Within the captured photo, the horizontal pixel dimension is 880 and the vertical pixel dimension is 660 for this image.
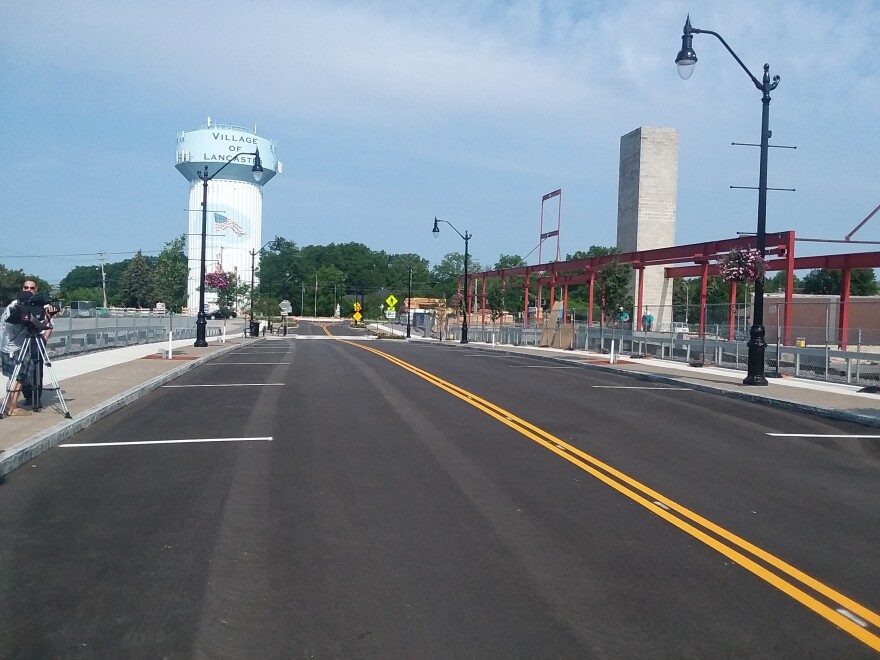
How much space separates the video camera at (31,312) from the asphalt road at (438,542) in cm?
165

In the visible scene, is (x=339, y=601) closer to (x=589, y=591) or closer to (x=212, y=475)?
(x=589, y=591)

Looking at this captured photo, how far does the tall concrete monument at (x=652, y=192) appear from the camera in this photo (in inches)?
2217

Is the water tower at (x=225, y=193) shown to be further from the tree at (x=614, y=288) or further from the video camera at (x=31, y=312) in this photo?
the video camera at (x=31, y=312)

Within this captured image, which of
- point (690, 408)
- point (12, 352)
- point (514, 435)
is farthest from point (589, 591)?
point (690, 408)

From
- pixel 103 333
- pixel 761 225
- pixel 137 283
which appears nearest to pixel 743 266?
pixel 761 225

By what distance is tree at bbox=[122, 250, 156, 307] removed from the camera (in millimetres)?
80281

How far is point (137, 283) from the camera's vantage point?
82875mm

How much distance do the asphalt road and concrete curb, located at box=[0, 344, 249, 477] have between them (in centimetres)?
20

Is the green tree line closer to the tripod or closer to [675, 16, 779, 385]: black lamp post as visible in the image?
[675, 16, 779, 385]: black lamp post

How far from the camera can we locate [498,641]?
15.0 ft

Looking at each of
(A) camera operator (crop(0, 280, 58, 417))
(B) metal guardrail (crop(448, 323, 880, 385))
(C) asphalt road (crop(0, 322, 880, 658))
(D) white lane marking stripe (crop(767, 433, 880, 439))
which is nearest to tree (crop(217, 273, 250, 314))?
(B) metal guardrail (crop(448, 323, 880, 385))

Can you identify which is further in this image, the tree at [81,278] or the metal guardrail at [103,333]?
the tree at [81,278]

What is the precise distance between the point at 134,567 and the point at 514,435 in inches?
258

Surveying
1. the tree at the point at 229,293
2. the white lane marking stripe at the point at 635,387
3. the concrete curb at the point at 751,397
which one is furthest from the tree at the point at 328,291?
the white lane marking stripe at the point at 635,387
